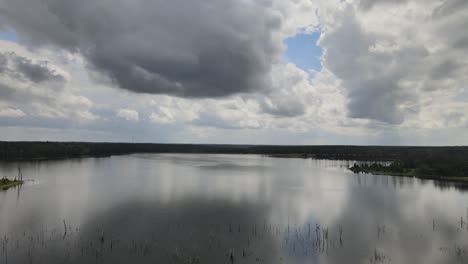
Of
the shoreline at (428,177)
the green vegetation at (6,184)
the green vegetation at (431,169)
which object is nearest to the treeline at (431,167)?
the green vegetation at (431,169)

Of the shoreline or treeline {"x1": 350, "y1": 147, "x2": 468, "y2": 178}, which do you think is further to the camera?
treeline {"x1": 350, "y1": 147, "x2": 468, "y2": 178}

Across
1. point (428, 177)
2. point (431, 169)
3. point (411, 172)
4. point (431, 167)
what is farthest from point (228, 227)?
point (431, 167)

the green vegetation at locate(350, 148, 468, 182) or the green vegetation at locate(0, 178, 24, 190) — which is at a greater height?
the green vegetation at locate(350, 148, 468, 182)

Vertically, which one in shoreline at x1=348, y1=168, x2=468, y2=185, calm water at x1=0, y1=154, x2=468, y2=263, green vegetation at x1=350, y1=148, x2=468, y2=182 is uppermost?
green vegetation at x1=350, y1=148, x2=468, y2=182

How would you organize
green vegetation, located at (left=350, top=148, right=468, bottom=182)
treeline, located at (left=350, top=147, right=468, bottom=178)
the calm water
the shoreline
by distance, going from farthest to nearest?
treeline, located at (left=350, top=147, right=468, bottom=178), green vegetation, located at (left=350, top=148, right=468, bottom=182), the shoreline, the calm water

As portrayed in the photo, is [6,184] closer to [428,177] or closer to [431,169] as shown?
[428,177]

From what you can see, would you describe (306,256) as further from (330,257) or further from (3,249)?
(3,249)

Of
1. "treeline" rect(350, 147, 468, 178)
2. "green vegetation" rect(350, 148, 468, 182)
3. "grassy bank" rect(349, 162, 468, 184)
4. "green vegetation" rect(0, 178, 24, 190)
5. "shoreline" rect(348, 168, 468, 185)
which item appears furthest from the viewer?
"treeline" rect(350, 147, 468, 178)

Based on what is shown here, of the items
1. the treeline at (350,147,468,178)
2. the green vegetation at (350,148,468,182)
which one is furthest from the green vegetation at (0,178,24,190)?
the treeline at (350,147,468,178)

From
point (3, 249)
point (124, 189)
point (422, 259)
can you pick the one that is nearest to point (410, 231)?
point (422, 259)

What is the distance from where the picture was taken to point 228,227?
2598cm

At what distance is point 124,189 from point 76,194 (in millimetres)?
6976

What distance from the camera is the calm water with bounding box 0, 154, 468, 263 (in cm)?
1959

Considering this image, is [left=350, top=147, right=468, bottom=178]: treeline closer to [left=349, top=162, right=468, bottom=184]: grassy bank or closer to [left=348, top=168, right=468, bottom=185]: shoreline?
[left=349, top=162, right=468, bottom=184]: grassy bank
